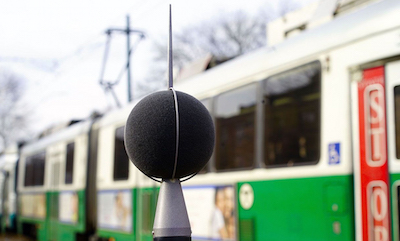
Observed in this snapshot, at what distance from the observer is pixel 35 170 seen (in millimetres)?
19203

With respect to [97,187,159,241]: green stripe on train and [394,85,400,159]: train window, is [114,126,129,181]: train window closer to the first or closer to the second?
[97,187,159,241]: green stripe on train

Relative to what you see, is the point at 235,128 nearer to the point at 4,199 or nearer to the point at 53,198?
the point at 53,198

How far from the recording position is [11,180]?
919 inches

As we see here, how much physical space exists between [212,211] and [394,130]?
3.04m

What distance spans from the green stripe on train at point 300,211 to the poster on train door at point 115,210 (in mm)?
4553

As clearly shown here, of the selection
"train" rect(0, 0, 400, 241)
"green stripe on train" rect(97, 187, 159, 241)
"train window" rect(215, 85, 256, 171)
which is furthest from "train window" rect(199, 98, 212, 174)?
"green stripe on train" rect(97, 187, 159, 241)

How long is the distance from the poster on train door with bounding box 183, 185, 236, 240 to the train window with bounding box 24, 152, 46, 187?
11.0 metres

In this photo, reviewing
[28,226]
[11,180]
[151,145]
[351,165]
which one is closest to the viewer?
[151,145]

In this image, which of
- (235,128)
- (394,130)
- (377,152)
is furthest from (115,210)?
(394,130)

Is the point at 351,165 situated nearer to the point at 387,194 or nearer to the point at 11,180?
the point at 387,194

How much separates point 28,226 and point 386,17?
17.5 meters

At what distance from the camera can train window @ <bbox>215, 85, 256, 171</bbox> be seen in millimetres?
6860

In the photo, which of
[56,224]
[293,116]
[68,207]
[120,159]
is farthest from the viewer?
→ [56,224]

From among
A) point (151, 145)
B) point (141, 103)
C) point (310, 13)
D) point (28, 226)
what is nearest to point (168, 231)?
point (151, 145)
